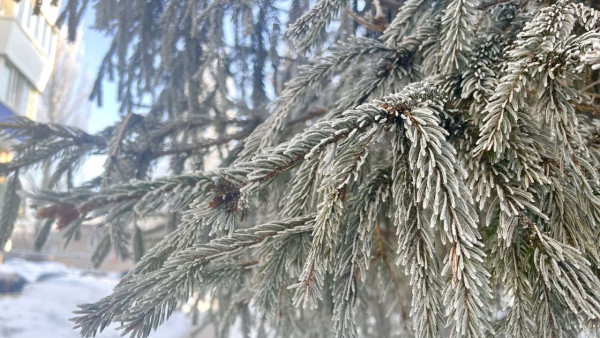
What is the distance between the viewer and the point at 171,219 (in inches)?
78.4

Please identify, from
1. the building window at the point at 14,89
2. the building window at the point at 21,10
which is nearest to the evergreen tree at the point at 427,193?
the building window at the point at 21,10

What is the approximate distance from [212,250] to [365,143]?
374 mm

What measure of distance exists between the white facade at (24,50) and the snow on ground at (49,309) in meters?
1.13

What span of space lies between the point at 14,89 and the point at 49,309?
1.49m

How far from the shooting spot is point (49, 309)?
288cm

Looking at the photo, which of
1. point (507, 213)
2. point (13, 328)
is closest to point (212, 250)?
point (507, 213)

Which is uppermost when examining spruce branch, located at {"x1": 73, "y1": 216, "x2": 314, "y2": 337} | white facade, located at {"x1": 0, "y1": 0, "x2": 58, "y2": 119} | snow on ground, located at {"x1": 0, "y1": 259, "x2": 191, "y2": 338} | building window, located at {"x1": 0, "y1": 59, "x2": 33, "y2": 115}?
white facade, located at {"x1": 0, "y1": 0, "x2": 58, "y2": 119}

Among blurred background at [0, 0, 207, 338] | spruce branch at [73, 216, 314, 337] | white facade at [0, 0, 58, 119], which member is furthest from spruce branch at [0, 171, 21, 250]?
spruce branch at [73, 216, 314, 337]

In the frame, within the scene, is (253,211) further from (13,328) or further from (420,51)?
(13,328)

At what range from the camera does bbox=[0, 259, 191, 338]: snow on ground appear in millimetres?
2316

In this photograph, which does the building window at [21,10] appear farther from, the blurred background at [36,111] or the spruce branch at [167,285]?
the spruce branch at [167,285]

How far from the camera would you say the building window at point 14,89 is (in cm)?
211

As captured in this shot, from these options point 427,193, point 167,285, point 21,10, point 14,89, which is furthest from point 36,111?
point 427,193

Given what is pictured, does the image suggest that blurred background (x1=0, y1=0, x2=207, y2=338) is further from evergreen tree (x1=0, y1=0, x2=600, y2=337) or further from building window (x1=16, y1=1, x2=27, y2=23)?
evergreen tree (x1=0, y1=0, x2=600, y2=337)
